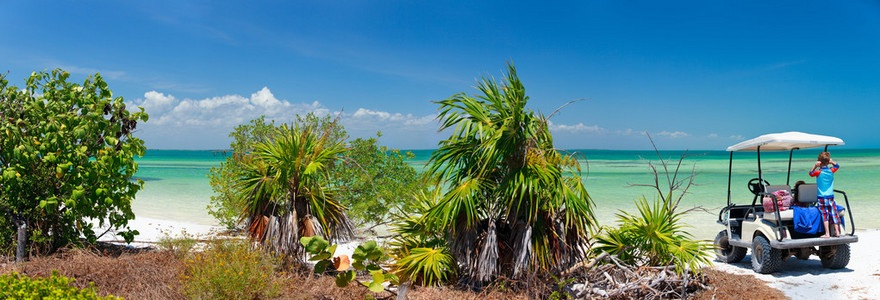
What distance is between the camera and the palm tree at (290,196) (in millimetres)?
7117

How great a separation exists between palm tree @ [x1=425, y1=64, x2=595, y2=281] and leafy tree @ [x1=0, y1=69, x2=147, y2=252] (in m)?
4.94

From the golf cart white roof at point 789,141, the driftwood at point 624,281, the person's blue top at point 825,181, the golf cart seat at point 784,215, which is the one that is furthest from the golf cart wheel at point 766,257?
the driftwood at point 624,281

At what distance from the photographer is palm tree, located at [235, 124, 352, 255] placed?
712 centimetres

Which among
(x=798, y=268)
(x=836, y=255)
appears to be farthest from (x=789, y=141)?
(x=798, y=268)

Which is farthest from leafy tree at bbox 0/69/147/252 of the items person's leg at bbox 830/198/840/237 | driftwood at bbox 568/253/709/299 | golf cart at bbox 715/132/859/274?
person's leg at bbox 830/198/840/237

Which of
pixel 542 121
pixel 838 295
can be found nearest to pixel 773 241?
pixel 838 295

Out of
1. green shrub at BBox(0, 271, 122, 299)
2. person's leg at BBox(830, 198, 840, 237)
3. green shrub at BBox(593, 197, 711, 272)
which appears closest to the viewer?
green shrub at BBox(0, 271, 122, 299)

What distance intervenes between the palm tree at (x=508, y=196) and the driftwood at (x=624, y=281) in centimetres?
32

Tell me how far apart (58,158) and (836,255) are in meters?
12.4

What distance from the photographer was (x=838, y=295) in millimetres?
7391

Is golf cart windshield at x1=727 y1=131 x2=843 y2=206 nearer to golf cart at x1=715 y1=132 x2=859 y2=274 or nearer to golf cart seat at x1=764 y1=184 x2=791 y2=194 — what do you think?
golf cart at x1=715 y1=132 x2=859 y2=274

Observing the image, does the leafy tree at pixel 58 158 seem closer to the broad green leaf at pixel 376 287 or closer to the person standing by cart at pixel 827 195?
the broad green leaf at pixel 376 287

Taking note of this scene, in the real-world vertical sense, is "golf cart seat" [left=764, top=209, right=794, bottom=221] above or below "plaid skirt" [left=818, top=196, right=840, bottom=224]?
below

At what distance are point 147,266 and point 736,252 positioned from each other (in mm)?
9917
